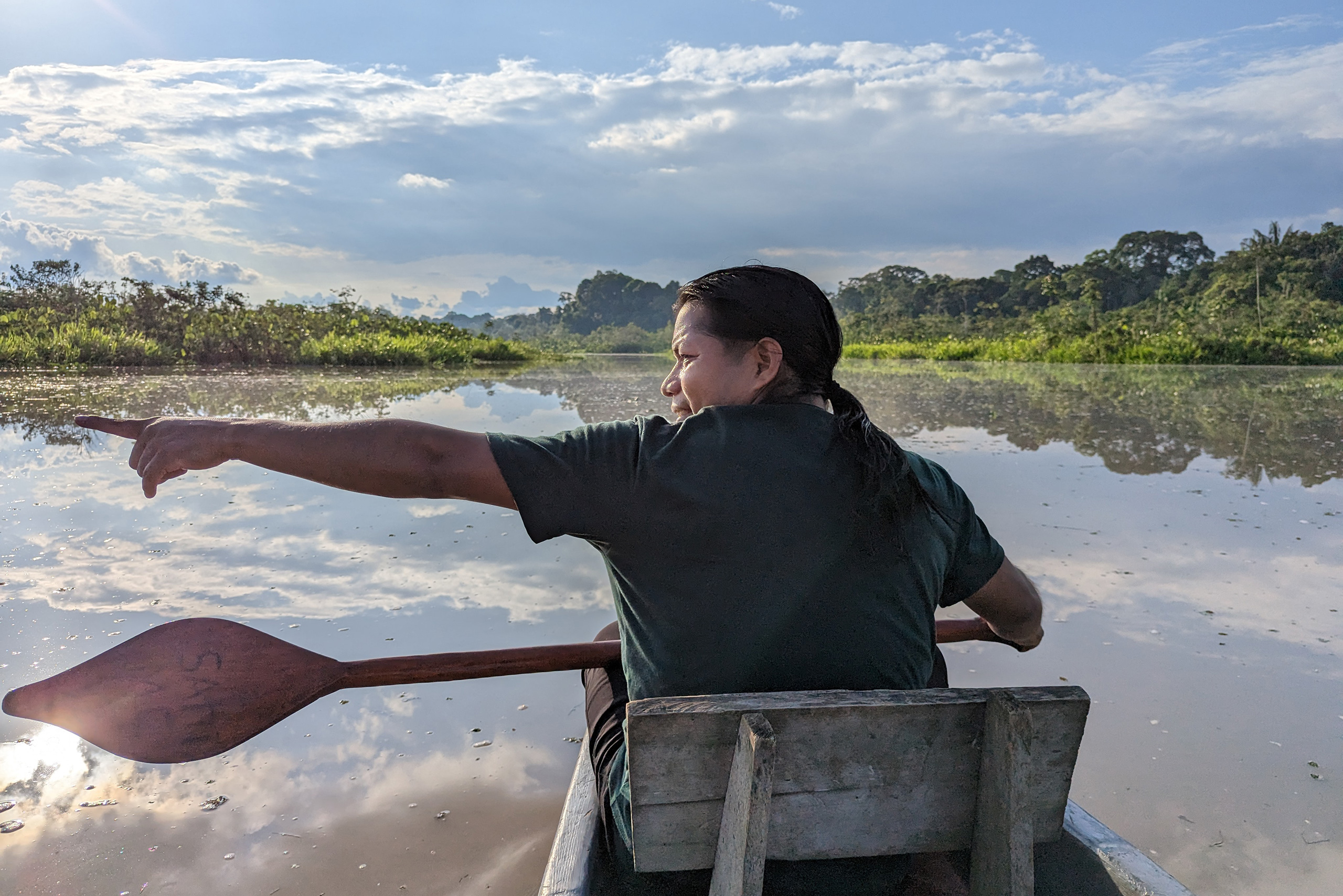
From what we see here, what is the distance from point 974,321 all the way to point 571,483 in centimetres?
4275

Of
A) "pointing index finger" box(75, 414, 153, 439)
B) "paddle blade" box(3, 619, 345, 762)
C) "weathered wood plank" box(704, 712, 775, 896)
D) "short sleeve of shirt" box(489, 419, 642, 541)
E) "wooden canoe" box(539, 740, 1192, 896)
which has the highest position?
"pointing index finger" box(75, 414, 153, 439)

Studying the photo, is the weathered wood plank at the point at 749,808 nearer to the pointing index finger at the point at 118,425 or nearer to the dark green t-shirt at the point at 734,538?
the dark green t-shirt at the point at 734,538

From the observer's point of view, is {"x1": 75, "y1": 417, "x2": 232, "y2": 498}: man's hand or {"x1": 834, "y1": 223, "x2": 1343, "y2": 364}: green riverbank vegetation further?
{"x1": 834, "y1": 223, "x2": 1343, "y2": 364}: green riverbank vegetation

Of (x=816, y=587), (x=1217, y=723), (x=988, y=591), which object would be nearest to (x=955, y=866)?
(x=988, y=591)

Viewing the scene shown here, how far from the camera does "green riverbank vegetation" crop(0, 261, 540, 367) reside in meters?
14.6

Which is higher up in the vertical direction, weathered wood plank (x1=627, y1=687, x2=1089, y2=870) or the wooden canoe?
weathered wood plank (x1=627, y1=687, x2=1089, y2=870)

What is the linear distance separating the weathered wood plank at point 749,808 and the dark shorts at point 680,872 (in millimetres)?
201

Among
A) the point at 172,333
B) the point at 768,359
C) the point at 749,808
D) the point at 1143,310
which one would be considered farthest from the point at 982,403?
the point at 1143,310

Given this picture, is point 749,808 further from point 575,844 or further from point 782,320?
point 782,320

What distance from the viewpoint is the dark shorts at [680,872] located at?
42.4 inches

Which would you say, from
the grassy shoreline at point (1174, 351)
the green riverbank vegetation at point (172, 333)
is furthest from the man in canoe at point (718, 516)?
the grassy shoreline at point (1174, 351)

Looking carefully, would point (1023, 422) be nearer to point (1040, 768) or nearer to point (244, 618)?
point (244, 618)

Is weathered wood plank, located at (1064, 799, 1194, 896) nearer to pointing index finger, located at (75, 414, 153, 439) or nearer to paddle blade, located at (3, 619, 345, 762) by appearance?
paddle blade, located at (3, 619, 345, 762)

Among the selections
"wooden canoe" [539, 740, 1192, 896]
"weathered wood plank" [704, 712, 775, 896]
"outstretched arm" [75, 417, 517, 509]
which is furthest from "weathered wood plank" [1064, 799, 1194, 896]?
"outstretched arm" [75, 417, 517, 509]
